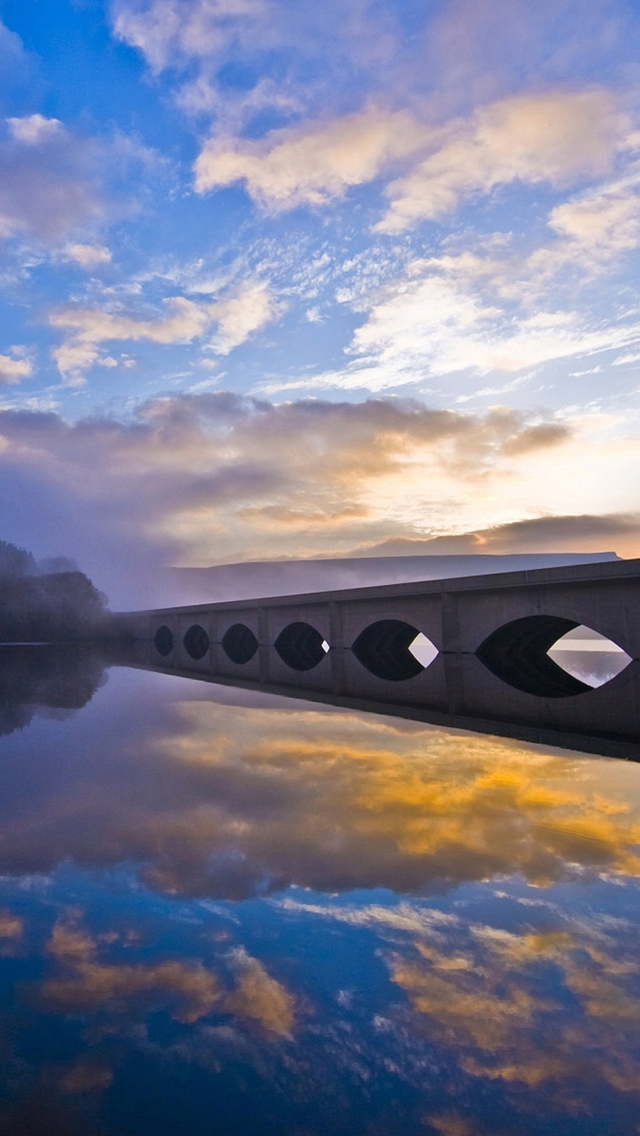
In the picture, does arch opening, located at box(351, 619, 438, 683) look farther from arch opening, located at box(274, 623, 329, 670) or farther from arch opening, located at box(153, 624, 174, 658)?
arch opening, located at box(153, 624, 174, 658)

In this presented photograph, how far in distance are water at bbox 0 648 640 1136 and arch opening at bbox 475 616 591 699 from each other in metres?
17.9

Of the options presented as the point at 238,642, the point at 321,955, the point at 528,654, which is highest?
the point at 321,955

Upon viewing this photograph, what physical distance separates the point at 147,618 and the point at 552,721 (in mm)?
79305

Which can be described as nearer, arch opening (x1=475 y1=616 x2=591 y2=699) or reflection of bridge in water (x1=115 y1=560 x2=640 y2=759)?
reflection of bridge in water (x1=115 y1=560 x2=640 y2=759)

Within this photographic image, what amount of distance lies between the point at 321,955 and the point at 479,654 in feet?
104

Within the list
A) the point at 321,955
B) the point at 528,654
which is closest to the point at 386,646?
the point at 528,654

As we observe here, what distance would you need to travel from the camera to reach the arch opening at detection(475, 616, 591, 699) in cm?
2689

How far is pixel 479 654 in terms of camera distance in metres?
35.2

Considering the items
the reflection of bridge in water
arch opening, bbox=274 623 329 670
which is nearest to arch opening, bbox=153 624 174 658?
arch opening, bbox=274 623 329 670

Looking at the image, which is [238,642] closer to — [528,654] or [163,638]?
[163,638]

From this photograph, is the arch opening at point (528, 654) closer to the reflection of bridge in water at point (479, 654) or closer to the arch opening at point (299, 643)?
the reflection of bridge in water at point (479, 654)

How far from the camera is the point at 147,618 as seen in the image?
8919 cm

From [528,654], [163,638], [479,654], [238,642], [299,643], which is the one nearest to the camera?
[479,654]

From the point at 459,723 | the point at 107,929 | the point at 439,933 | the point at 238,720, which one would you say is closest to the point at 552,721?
the point at 459,723
